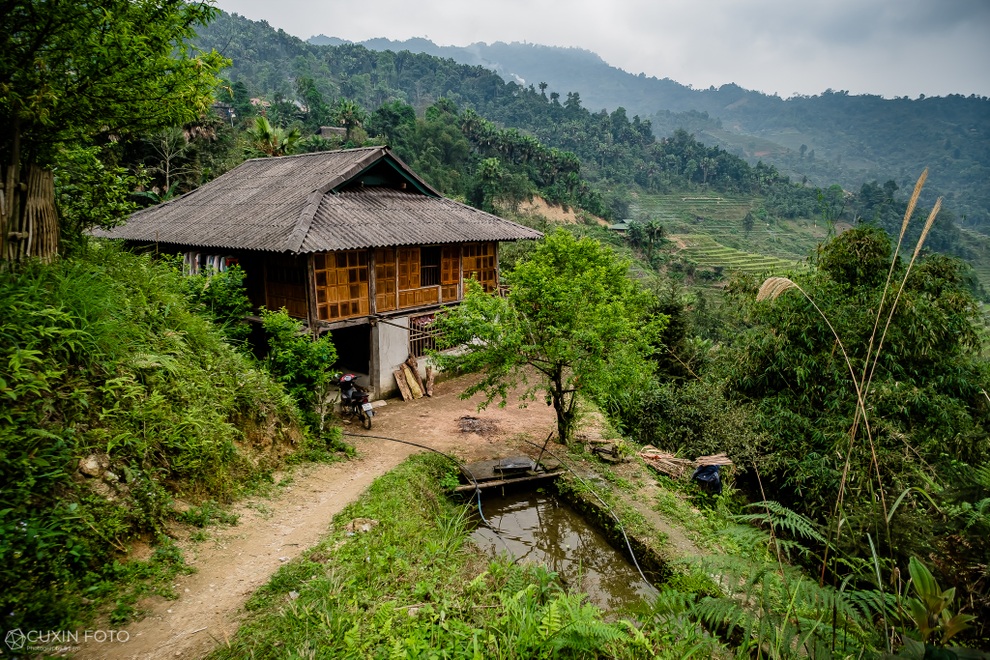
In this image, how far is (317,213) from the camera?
13391mm

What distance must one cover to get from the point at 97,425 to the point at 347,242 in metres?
7.49

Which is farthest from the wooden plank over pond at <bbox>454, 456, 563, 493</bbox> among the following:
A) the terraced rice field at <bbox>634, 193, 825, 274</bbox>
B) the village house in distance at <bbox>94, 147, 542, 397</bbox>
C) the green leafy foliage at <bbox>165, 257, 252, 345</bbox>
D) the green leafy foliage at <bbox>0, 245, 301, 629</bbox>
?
the terraced rice field at <bbox>634, 193, 825, 274</bbox>

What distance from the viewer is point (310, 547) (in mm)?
6641

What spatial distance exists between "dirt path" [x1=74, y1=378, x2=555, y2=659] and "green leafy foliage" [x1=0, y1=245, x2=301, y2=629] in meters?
0.57

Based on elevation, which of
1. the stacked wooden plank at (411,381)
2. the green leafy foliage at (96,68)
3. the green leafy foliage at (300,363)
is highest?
the green leafy foliage at (96,68)

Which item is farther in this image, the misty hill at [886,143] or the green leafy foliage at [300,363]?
the misty hill at [886,143]

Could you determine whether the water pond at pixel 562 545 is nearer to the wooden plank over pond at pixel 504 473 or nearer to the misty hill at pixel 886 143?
the wooden plank over pond at pixel 504 473

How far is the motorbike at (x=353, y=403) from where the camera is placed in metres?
12.3

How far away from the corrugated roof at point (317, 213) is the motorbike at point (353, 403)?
3.31m

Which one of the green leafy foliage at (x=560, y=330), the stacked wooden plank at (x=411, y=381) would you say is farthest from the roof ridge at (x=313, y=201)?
the stacked wooden plank at (x=411, y=381)

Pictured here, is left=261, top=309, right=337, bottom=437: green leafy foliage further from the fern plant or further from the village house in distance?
the fern plant

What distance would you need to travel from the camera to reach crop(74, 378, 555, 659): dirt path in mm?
4777

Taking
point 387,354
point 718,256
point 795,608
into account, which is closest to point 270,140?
→ point 387,354

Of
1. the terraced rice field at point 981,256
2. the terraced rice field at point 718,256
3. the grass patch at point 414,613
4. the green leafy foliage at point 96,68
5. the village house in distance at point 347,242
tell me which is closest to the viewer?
the grass patch at point 414,613
